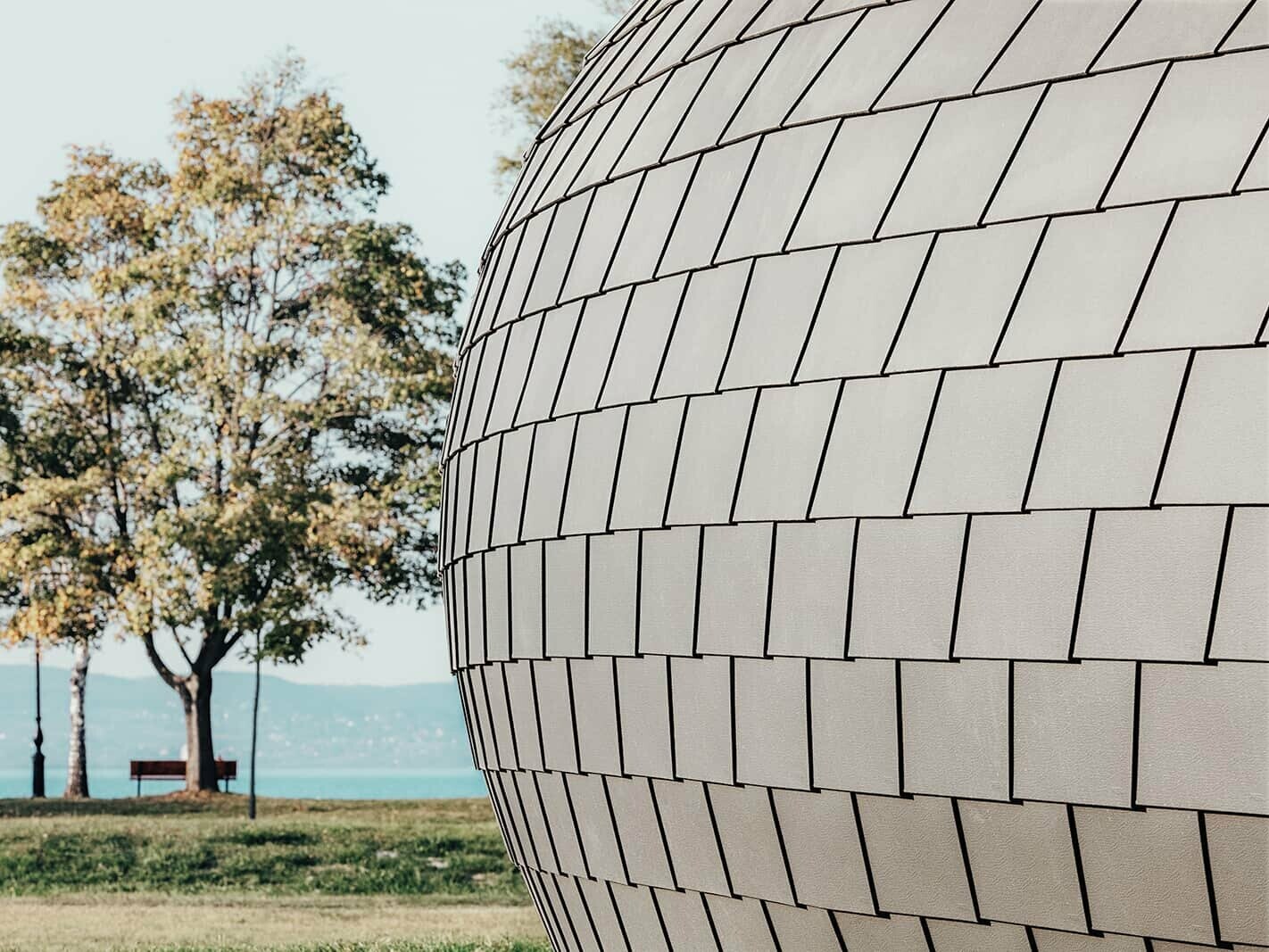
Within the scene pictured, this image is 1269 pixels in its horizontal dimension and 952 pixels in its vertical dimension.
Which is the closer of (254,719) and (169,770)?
(254,719)

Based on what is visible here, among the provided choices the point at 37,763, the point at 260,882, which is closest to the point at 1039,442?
the point at 260,882

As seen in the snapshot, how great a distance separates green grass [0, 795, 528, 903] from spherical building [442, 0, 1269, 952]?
15719mm

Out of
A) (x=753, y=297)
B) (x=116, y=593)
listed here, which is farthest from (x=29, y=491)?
(x=753, y=297)

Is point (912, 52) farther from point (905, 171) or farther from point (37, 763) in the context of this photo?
point (37, 763)

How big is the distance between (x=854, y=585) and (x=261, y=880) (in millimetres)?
18856

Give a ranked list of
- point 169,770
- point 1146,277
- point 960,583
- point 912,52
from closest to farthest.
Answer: point 1146,277, point 960,583, point 912,52, point 169,770

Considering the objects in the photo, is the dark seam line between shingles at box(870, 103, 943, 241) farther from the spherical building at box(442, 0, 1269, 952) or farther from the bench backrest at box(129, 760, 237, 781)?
the bench backrest at box(129, 760, 237, 781)

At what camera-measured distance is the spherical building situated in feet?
10.4

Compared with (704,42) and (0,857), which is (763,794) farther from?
(0,857)

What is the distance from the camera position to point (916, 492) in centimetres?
345

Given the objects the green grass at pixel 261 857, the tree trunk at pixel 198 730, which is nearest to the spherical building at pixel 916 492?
the green grass at pixel 261 857

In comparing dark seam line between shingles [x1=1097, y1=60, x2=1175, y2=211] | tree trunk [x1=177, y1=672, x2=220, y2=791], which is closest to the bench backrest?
tree trunk [x1=177, y1=672, x2=220, y2=791]

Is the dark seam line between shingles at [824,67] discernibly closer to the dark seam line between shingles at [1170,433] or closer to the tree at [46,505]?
the dark seam line between shingles at [1170,433]

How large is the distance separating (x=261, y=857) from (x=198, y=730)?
8.60 m
